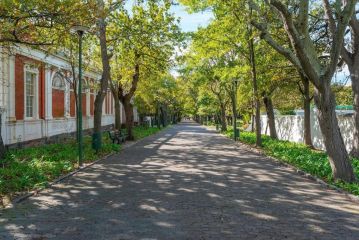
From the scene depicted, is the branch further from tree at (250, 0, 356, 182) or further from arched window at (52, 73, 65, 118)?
arched window at (52, 73, 65, 118)

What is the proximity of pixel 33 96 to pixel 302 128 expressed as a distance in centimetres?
1517

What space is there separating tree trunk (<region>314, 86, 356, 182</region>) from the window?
15.7m

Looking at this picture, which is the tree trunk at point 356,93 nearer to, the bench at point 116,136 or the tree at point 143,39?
the tree at point 143,39

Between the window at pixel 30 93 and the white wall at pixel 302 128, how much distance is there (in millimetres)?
14705

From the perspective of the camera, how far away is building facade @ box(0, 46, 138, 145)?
18625 mm

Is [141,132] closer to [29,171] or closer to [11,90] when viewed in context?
[11,90]

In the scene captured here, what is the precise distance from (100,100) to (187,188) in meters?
10.6

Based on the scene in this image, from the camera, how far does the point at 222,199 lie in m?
8.68

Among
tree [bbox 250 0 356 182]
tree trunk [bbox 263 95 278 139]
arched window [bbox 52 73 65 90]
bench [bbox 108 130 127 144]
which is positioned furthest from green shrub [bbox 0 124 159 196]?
tree trunk [bbox 263 95 278 139]

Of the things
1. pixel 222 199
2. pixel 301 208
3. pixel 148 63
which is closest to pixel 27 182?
pixel 222 199

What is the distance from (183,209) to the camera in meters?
7.71

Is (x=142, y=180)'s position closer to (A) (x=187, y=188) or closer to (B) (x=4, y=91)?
(A) (x=187, y=188)

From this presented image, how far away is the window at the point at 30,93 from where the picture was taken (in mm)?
21844

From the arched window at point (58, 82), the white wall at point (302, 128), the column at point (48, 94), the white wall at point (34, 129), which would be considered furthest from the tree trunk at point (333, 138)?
the arched window at point (58, 82)
